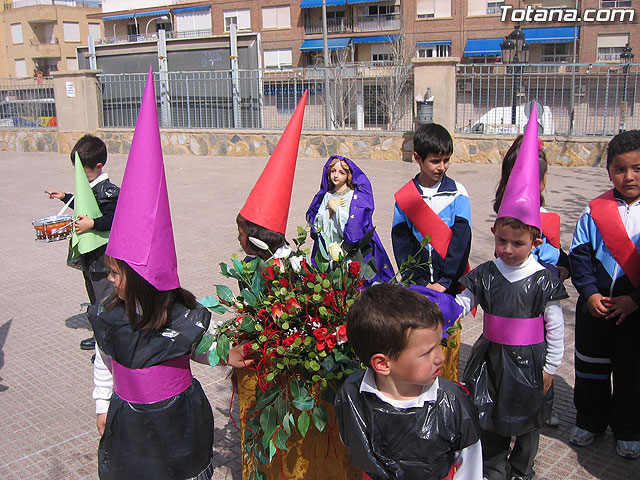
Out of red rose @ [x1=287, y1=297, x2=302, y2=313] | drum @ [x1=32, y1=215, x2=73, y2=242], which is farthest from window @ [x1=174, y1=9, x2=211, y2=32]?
red rose @ [x1=287, y1=297, x2=302, y2=313]

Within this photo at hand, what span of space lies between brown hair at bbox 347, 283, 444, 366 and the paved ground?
1600mm

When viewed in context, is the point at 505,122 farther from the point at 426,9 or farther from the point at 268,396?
the point at 426,9

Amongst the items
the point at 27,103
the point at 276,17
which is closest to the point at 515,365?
the point at 27,103

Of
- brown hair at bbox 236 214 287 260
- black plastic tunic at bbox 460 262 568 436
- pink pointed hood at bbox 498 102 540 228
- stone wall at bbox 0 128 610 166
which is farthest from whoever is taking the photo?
stone wall at bbox 0 128 610 166

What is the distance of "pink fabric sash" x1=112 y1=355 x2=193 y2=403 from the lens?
229 cm

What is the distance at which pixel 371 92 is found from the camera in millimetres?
16172

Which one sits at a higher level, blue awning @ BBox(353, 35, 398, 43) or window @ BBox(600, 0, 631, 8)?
window @ BBox(600, 0, 631, 8)

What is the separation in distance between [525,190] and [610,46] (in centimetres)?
4182

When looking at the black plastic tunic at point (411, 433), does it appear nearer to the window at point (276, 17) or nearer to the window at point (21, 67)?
the window at point (276, 17)

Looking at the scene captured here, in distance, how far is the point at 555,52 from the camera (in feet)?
133

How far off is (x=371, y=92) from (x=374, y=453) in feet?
48.7

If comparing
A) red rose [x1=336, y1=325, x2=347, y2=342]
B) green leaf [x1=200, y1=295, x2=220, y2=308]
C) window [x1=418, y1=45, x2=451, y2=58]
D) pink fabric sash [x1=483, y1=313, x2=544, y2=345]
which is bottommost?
pink fabric sash [x1=483, y1=313, x2=544, y2=345]

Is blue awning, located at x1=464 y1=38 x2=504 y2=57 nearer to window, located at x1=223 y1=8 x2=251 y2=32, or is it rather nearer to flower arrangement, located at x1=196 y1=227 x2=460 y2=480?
window, located at x1=223 y1=8 x2=251 y2=32

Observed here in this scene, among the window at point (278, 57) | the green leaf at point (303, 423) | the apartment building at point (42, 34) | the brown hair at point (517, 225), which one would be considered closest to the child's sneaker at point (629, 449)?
the brown hair at point (517, 225)
